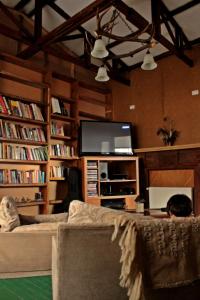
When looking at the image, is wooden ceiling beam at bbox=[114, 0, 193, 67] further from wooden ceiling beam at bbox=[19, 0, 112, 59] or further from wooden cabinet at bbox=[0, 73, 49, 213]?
wooden cabinet at bbox=[0, 73, 49, 213]

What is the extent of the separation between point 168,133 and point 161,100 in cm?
71

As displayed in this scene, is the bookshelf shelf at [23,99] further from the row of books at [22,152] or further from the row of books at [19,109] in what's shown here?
the row of books at [22,152]

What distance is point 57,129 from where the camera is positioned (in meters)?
5.51

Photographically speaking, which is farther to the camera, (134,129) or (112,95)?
(112,95)

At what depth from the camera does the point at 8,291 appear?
245cm

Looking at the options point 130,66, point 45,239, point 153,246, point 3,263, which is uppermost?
point 130,66

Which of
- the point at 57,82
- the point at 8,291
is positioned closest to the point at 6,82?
the point at 57,82

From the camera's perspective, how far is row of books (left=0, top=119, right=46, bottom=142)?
4.67 m

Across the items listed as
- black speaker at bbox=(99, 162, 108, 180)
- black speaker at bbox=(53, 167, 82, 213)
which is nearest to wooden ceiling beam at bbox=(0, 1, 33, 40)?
black speaker at bbox=(53, 167, 82, 213)

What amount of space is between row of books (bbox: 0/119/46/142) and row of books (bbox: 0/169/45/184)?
55 centimetres

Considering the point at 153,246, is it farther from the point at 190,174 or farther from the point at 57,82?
the point at 57,82

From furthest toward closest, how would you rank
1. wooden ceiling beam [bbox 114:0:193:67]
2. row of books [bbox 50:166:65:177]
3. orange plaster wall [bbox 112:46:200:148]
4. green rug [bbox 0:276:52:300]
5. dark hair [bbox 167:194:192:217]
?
1. orange plaster wall [bbox 112:46:200:148]
2. row of books [bbox 50:166:65:177]
3. wooden ceiling beam [bbox 114:0:193:67]
4. green rug [bbox 0:276:52:300]
5. dark hair [bbox 167:194:192:217]

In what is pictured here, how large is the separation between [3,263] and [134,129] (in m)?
4.21

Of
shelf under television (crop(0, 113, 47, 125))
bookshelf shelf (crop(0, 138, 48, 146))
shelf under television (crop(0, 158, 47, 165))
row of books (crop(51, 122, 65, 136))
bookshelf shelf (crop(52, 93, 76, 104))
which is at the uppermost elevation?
bookshelf shelf (crop(52, 93, 76, 104))
